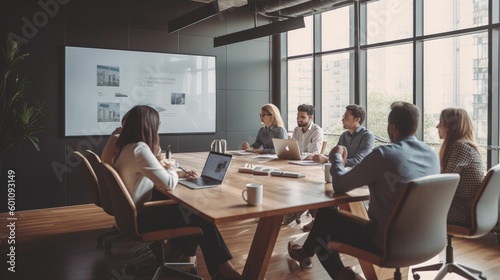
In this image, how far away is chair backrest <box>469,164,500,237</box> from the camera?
2800 millimetres

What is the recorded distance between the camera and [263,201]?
2.51m

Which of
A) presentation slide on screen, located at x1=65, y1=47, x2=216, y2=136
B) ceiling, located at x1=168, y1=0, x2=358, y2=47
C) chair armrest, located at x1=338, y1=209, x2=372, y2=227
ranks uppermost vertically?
ceiling, located at x1=168, y1=0, x2=358, y2=47

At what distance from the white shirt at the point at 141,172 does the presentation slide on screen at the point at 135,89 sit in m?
3.42

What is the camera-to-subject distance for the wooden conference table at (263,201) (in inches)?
90.5

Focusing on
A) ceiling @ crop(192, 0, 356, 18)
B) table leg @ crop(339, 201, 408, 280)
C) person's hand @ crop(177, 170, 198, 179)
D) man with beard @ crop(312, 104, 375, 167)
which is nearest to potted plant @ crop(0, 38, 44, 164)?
ceiling @ crop(192, 0, 356, 18)

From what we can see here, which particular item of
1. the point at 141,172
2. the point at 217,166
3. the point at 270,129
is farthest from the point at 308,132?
the point at 141,172

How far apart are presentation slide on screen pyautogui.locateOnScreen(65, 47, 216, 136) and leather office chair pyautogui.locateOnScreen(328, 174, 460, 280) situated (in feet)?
15.4

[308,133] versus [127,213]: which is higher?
[308,133]

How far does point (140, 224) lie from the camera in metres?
2.88

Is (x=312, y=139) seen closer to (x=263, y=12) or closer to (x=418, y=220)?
(x=263, y=12)

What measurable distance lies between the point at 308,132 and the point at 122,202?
3.06 m

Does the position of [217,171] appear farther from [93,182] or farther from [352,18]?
[352,18]

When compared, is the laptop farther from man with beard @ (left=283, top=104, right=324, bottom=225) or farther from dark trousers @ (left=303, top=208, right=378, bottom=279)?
man with beard @ (left=283, top=104, right=324, bottom=225)

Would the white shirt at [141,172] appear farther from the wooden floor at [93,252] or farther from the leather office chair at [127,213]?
the wooden floor at [93,252]
